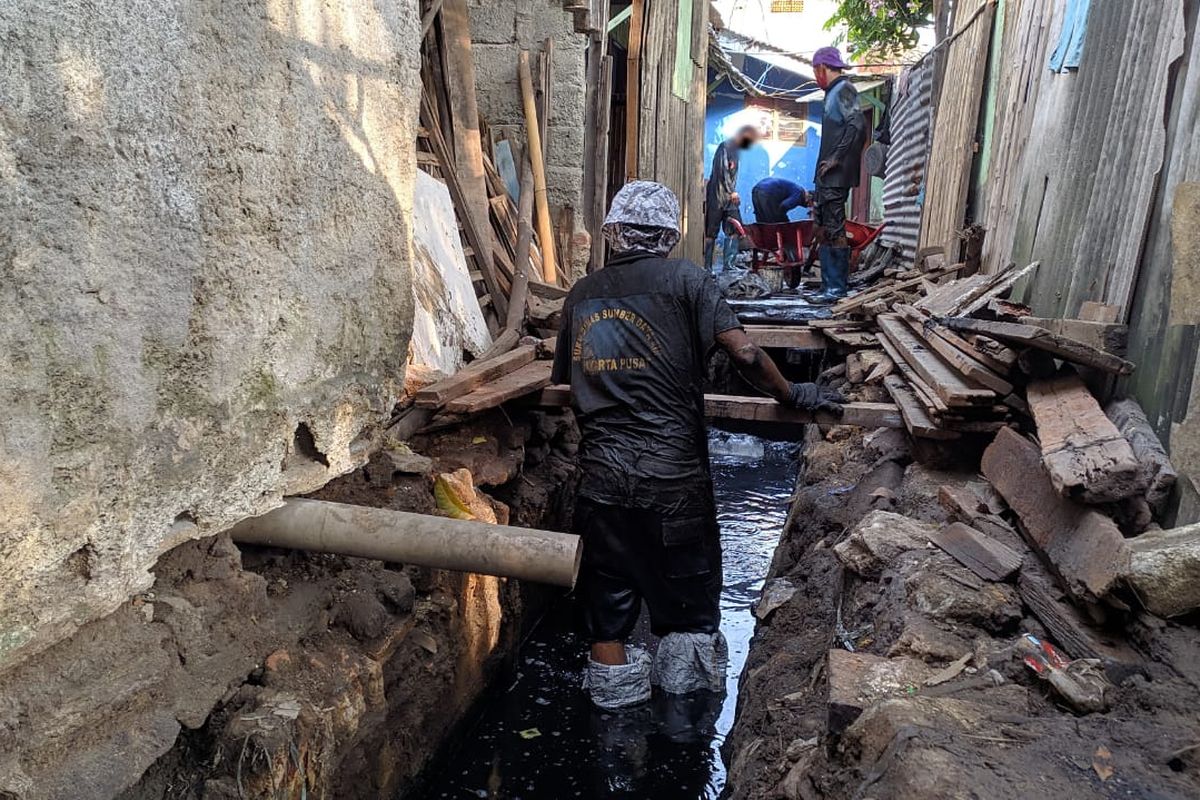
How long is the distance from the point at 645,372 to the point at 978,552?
155 cm

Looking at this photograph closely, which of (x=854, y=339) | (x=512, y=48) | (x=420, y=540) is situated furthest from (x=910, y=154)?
(x=420, y=540)

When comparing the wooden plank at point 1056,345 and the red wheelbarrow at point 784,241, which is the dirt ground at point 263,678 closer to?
the wooden plank at point 1056,345

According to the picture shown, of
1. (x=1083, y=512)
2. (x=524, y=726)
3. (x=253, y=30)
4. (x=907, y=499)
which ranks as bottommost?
(x=524, y=726)

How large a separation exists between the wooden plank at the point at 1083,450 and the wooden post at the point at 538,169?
4.16 meters

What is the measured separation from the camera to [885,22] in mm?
14148

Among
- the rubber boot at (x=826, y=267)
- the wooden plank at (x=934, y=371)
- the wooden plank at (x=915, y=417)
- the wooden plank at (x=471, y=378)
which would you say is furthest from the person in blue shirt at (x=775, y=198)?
the wooden plank at (x=915, y=417)

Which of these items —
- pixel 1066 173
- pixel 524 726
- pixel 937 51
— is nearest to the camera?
pixel 524 726

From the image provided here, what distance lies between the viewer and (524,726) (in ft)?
13.8

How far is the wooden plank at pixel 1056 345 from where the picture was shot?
3158 mm

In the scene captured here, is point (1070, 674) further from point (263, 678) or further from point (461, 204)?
point (461, 204)

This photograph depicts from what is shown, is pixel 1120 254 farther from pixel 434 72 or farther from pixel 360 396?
pixel 434 72

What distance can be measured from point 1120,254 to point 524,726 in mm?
3295

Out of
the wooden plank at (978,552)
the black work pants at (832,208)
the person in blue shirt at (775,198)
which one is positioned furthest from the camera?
the person in blue shirt at (775,198)

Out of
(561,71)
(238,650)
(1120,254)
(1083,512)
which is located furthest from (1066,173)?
(238,650)
